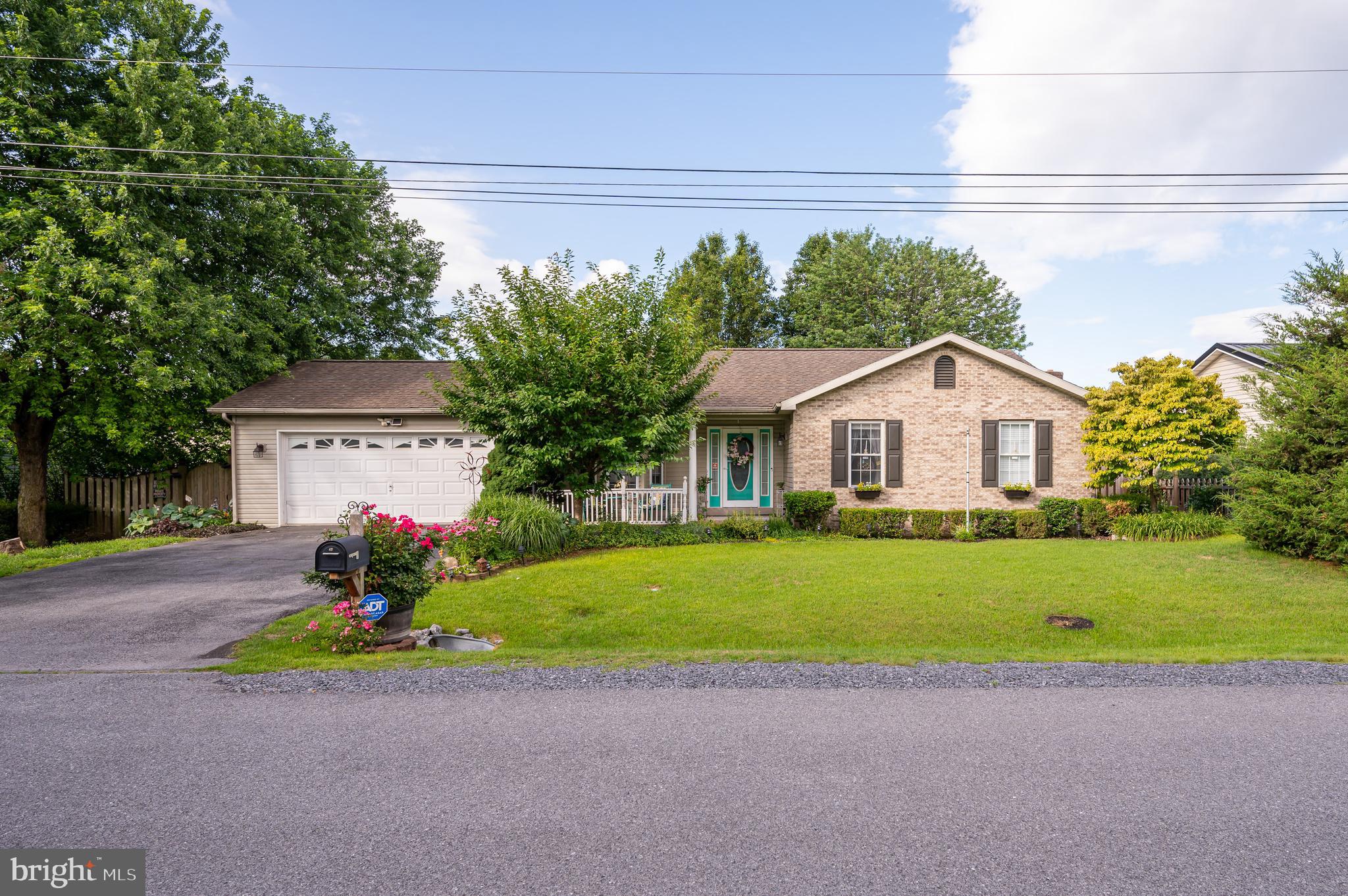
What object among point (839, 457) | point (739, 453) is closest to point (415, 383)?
point (739, 453)

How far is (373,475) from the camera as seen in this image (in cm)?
1633

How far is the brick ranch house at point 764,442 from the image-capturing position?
15352mm

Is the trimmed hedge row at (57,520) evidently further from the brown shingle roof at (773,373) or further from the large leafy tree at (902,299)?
the large leafy tree at (902,299)

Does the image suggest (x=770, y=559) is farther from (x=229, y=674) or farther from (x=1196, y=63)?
(x=1196, y=63)

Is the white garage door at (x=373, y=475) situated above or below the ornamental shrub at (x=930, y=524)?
above

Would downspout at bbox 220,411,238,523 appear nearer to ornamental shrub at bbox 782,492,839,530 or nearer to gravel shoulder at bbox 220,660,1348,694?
gravel shoulder at bbox 220,660,1348,694

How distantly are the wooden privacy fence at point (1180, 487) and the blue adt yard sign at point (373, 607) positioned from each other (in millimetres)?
15010

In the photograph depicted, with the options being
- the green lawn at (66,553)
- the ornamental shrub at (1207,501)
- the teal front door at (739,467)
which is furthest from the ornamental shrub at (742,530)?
the green lawn at (66,553)

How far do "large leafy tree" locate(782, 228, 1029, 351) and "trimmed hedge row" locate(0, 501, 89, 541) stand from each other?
2771 cm

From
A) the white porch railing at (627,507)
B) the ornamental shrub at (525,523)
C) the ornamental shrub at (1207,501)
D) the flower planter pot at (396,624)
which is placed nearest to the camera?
the flower planter pot at (396,624)

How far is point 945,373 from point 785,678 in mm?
12377

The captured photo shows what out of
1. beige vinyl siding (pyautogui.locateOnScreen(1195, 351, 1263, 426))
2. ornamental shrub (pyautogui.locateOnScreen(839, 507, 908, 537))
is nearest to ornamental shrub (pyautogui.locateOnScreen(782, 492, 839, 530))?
ornamental shrub (pyautogui.locateOnScreen(839, 507, 908, 537))

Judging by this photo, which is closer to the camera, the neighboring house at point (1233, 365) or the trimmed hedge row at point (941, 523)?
the trimmed hedge row at point (941, 523)

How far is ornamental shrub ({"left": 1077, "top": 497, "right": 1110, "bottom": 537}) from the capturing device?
13.9 m
